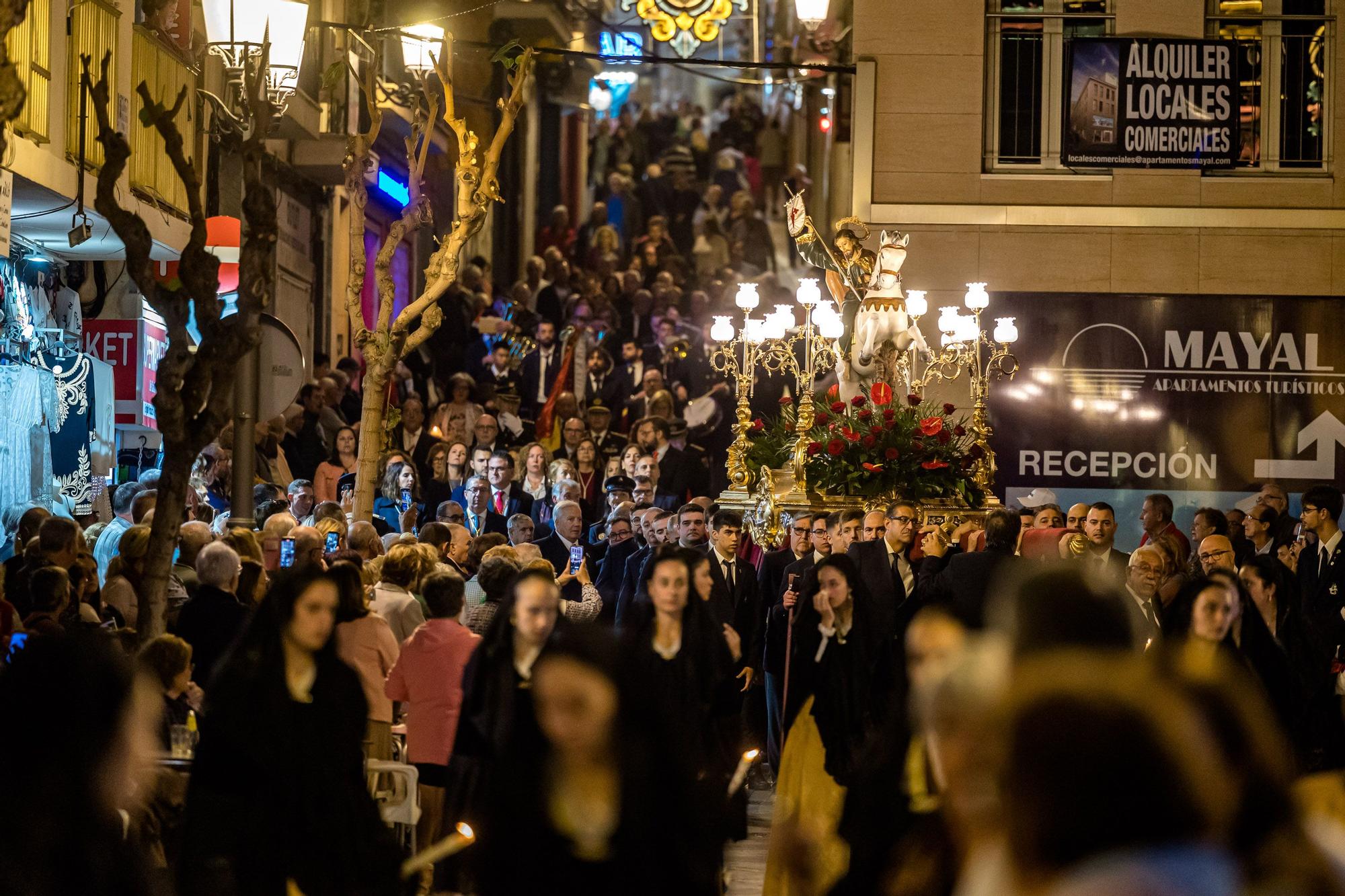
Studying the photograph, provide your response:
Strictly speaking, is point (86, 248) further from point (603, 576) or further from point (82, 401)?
point (603, 576)

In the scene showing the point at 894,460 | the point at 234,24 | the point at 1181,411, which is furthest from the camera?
the point at 1181,411

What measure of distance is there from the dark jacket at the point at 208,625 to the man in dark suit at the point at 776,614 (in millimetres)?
3890

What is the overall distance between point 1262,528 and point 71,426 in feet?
32.4

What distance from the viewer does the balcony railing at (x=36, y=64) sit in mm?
14039

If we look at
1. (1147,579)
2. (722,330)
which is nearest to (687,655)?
(1147,579)

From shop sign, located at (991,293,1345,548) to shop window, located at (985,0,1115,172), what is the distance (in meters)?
2.17

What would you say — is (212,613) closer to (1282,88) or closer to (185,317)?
(185,317)

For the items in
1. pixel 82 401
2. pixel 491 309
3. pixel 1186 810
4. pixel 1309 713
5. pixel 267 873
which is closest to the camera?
pixel 1186 810

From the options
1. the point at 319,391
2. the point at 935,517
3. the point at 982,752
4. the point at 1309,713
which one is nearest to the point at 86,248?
the point at 319,391

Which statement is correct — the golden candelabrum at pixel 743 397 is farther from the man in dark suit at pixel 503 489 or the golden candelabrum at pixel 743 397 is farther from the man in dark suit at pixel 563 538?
the man in dark suit at pixel 563 538

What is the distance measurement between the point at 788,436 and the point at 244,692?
469 inches

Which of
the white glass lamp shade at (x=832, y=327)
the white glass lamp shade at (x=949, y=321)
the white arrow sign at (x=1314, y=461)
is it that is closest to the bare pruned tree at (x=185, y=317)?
the white glass lamp shade at (x=832, y=327)

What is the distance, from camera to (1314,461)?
20.7 meters

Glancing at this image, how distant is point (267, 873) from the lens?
595 cm
